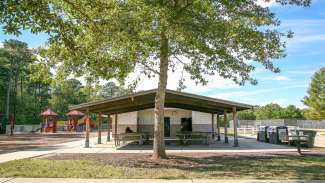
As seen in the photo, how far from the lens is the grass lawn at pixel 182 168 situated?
11117 millimetres

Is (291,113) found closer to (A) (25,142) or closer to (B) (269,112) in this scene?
(B) (269,112)

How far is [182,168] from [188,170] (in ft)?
1.69

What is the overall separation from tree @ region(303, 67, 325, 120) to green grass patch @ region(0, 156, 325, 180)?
2495 inches

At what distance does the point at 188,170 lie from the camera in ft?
40.1

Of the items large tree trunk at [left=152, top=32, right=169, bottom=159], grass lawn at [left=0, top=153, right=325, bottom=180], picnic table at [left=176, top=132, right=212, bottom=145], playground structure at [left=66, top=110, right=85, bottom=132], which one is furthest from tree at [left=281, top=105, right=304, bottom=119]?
large tree trunk at [left=152, top=32, right=169, bottom=159]

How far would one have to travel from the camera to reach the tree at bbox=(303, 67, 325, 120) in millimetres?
73062

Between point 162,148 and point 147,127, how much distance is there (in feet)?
51.0

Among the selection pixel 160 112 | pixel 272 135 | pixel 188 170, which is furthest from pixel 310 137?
pixel 188 170

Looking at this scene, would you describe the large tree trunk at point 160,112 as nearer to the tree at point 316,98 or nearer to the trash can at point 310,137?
the trash can at point 310,137

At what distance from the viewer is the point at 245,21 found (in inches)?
538

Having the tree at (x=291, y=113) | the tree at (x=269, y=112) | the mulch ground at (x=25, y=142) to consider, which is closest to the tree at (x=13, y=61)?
the mulch ground at (x=25, y=142)

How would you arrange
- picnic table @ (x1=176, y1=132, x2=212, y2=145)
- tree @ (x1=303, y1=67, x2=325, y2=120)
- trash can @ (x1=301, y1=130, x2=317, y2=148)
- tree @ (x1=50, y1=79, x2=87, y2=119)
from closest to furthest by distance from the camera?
trash can @ (x1=301, y1=130, x2=317, y2=148)
picnic table @ (x1=176, y1=132, x2=212, y2=145)
tree @ (x1=303, y1=67, x2=325, y2=120)
tree @ (x1=50, y1=79, x2=87, y2=119)

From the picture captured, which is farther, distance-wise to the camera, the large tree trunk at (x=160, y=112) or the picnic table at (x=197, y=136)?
the picnic table at (x=197, y=136)

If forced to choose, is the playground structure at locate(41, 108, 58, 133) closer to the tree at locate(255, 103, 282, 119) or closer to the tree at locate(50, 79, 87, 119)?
the tree at locate(50, 79, 87, 119)
